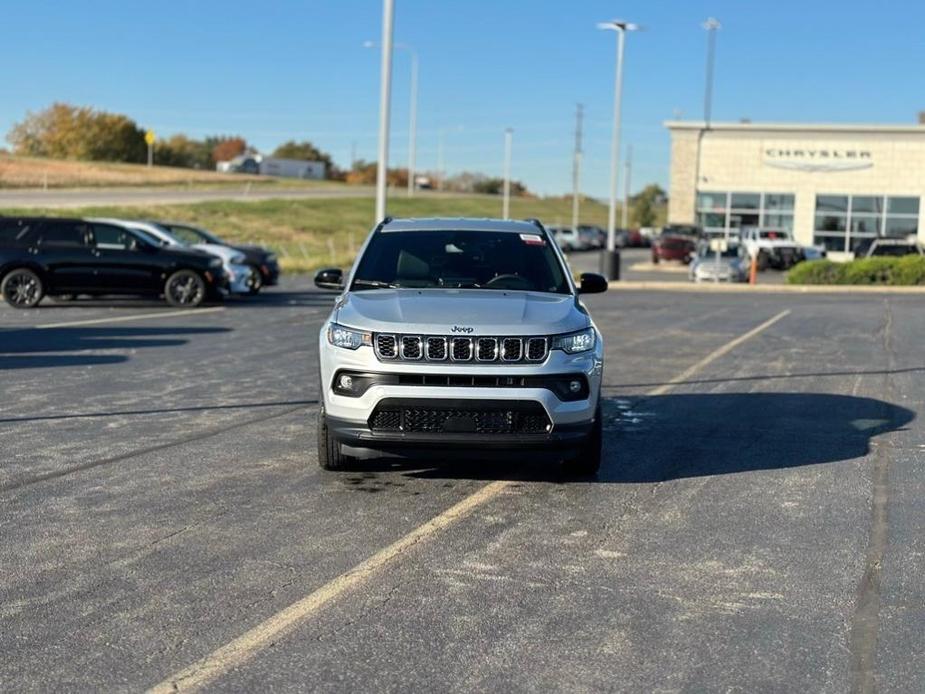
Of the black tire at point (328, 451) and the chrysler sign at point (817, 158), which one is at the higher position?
the chrysler sign at point (817, 158)

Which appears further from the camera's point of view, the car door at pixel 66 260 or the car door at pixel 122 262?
the car door at pixel 122 262

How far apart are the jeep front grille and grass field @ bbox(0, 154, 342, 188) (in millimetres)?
68265

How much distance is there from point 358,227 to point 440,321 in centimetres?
6346

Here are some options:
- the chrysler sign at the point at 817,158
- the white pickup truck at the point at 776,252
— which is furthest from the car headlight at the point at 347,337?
the chrysler sign at the point at 817,158

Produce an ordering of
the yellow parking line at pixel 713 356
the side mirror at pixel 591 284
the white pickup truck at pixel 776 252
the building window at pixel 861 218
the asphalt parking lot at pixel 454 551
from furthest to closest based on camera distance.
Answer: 1. the building window at pixel 861 218
2. the white pickup truck at pixel 776 252
3. the yellow parking line at pixel 713 356
4. the side mirror at pixel 591 284
5. the asphalt parking lot at pixel 454 551

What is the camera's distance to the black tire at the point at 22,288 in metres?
20.8

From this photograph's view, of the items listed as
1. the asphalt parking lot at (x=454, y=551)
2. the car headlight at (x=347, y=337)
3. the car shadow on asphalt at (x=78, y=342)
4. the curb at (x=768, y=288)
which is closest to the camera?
the asphalt parking lot at (x=454, y=551)

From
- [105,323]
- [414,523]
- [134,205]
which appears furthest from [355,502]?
[134,205]

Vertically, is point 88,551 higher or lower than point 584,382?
lower

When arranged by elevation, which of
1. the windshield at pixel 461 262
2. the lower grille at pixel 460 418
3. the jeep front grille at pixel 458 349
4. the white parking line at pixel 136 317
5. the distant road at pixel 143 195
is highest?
the distant road at pixel 143 195

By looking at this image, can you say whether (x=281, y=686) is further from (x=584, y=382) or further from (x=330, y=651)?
(x=584, y=382)

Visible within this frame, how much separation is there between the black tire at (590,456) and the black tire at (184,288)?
50.0 ft

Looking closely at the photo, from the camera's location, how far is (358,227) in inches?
2749

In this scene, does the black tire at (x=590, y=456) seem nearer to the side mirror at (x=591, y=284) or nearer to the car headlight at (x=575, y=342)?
the car headlight at (x=575, y=342)
